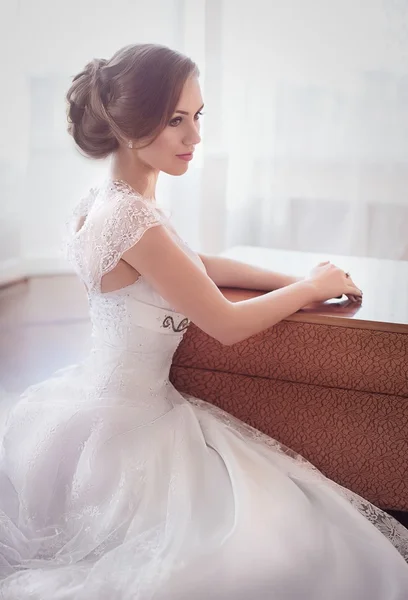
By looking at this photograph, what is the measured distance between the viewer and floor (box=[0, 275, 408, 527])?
2635 mm

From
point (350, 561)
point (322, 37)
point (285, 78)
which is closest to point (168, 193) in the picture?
point (285, 78)

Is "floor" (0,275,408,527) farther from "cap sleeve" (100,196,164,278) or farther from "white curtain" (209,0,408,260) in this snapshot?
"cap sleeve" (100,196,164,278)

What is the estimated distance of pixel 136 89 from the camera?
1349 mm

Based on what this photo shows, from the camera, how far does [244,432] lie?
4.91ft

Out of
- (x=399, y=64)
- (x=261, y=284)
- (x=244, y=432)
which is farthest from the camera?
(x=399, y=64)

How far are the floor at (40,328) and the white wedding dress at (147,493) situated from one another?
1.14 m

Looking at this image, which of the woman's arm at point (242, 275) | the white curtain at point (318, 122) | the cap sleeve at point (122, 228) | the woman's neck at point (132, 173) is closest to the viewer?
the cap sleeve at point (122, 228)

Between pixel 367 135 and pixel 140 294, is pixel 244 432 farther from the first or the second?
pixel 367 135

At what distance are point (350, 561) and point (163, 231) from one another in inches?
24.0

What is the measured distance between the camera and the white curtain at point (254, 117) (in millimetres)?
2457

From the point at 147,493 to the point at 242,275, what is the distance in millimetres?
562

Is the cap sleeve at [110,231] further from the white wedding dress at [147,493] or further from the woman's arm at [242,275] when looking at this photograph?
the woman's arm at [242,275]

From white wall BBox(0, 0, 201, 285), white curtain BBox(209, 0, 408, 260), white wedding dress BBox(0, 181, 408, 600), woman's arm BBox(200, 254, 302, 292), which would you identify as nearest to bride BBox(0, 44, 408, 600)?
white wedding dress BBox(0, 181, 408, 600)

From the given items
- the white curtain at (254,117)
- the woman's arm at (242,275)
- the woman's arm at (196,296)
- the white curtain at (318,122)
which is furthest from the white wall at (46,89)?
the woman's arm at (196,296)
